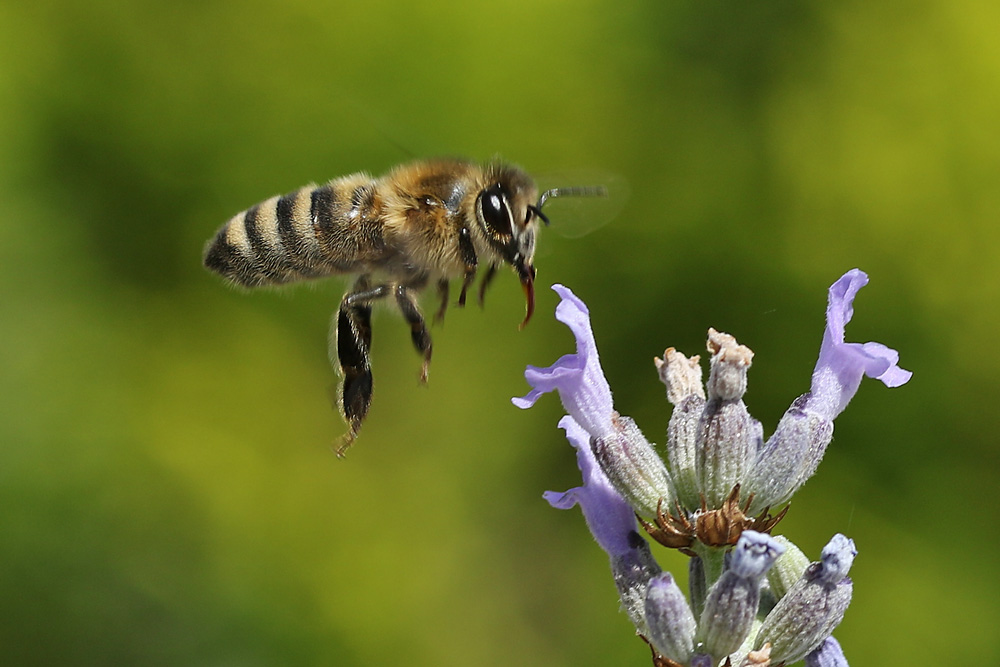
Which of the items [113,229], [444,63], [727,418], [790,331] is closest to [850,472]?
[790,331]

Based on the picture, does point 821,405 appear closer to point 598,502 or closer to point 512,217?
point 598,502

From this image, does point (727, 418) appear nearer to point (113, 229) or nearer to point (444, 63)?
point (444, 63)

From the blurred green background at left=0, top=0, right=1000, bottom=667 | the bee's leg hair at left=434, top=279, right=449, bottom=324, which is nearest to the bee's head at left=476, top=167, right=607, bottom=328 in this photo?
the bee's leg hair at left=434, top=279, right=449, bottom=324

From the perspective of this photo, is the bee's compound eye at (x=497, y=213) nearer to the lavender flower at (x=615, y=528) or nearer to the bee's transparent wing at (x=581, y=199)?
the bee's transparent wing at (x=581, y=199)

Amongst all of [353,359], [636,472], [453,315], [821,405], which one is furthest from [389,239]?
[453,315]

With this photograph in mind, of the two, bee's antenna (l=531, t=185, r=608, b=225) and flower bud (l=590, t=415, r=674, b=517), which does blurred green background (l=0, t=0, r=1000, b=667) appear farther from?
flower bud (l=590, t=415, r=674, b=517)
